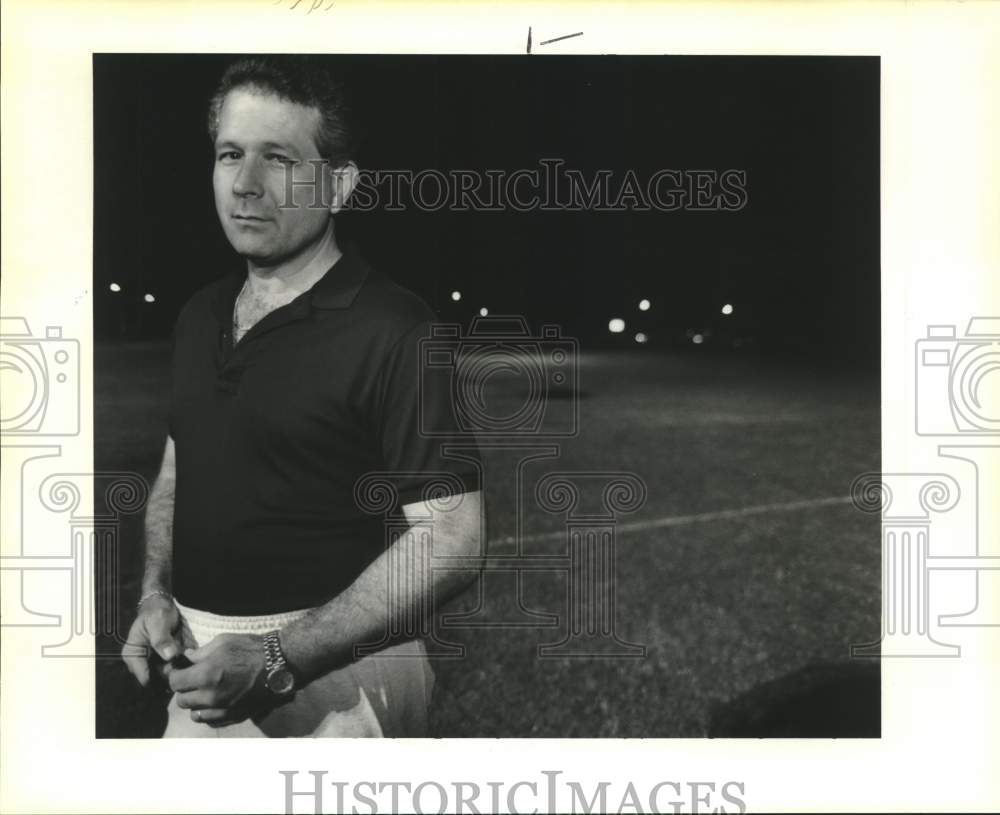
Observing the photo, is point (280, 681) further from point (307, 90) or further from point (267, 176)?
point (307, 90)

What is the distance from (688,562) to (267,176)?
6.20ft

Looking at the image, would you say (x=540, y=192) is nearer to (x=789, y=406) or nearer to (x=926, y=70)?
(x=789, y=406)

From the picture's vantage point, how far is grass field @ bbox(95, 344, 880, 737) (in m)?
3.10

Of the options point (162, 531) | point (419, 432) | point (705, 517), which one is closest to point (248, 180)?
point (419, 432)

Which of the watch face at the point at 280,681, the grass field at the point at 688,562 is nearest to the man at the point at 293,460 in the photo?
the watch face at the point at 280,681

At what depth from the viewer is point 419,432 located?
301 cm

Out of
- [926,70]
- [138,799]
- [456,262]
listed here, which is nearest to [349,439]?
[456,262]

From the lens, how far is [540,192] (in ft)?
10.2

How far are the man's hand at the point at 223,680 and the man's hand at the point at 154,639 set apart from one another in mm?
46

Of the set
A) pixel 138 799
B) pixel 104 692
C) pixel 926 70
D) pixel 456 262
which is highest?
pixel 926 70

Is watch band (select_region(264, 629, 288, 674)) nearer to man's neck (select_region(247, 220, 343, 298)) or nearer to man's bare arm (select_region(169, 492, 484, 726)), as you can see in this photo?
man's bare arm (select_region(169, 492, 484, 726))

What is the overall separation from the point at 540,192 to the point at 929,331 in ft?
4.61

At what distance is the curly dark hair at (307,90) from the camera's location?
3018 millimetres

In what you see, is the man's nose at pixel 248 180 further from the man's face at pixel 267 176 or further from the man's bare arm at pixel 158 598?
the man's bare arm at pixel 158 598
